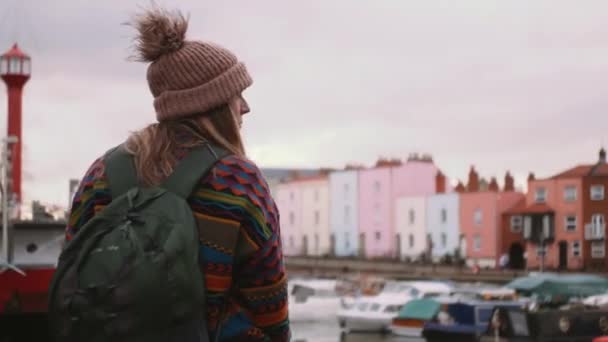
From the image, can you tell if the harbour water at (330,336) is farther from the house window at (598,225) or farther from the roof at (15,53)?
the house window at (598,225)

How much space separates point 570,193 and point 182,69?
65.4 metres

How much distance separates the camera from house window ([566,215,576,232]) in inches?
2603

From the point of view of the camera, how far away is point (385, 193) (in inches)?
3354

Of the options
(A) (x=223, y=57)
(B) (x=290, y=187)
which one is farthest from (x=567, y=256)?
(A) (x=223, y=57)

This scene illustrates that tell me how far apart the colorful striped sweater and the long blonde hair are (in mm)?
82

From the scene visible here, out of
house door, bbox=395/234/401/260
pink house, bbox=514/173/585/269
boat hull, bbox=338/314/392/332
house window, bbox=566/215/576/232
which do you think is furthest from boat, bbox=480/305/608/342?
house door, bbox=395/234/401/260

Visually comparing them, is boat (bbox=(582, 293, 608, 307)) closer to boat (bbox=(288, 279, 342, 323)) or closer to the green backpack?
boat (bbox=(288, 279, 342, 323))

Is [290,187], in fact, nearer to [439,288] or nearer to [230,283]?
[439,288]

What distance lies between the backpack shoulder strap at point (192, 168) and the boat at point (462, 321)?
28.2 metres

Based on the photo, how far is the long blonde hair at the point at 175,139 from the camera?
2531 mm

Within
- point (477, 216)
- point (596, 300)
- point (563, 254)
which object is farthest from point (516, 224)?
point (596, 300)

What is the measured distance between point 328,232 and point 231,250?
88919 millimetres

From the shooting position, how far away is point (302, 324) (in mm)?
43781

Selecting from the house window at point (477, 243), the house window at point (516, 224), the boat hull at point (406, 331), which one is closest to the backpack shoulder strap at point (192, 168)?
the boat hull at point (406, 331)
